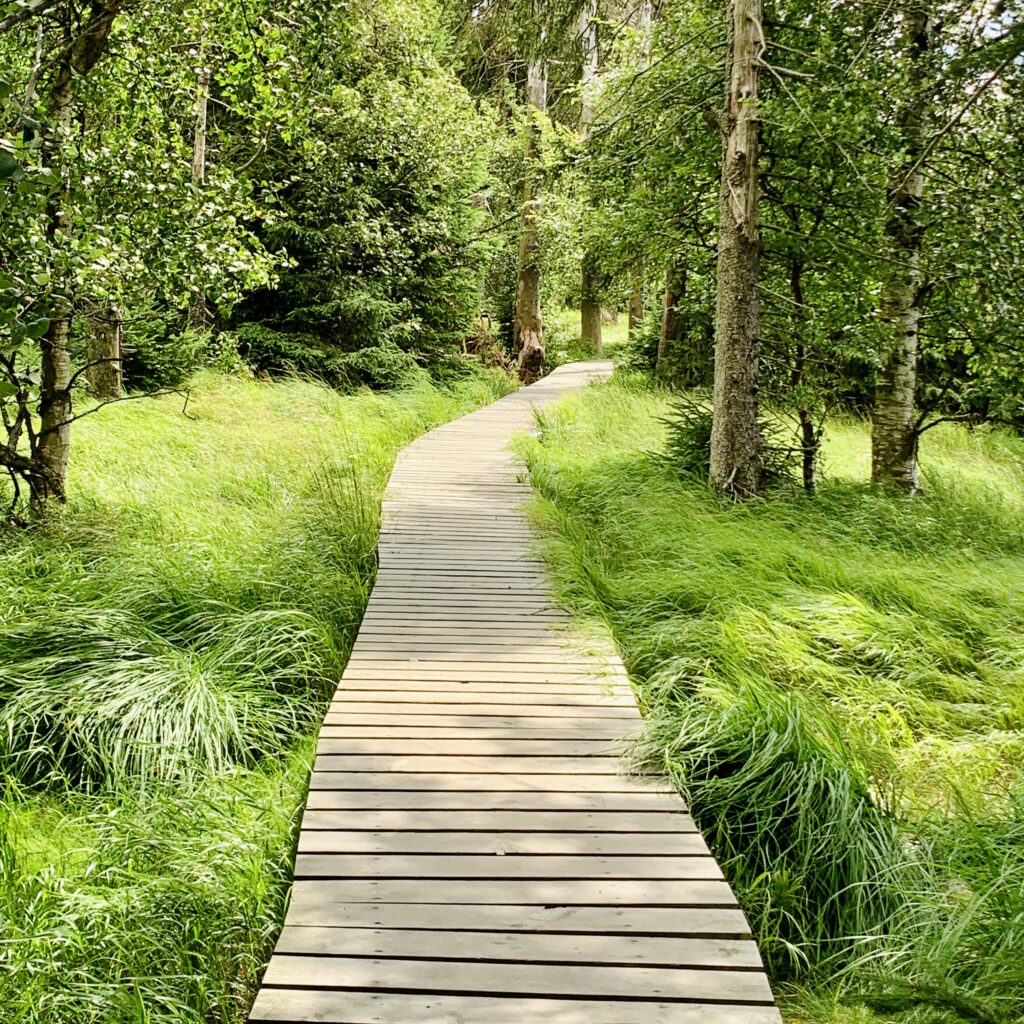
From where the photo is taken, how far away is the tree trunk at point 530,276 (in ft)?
61.6

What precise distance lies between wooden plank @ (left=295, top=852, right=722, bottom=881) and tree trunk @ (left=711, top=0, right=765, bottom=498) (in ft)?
17.2

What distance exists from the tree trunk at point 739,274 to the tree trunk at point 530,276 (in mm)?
11198

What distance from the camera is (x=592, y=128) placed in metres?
8.63

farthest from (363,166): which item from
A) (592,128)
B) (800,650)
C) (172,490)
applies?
(800,650)

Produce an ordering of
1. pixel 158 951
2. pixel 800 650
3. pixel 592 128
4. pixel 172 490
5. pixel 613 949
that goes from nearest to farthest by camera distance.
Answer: pixel 613 949
pixel 158 951
pixel 800 650
pixel 172 490
pixel 592 128

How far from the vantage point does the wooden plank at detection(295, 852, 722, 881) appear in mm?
2799

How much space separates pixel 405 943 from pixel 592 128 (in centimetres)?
820

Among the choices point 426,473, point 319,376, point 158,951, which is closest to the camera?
point 158,951

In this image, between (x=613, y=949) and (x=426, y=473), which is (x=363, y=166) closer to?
(x=426, y=473)

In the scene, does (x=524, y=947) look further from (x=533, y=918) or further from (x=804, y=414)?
(x=804, y=414)

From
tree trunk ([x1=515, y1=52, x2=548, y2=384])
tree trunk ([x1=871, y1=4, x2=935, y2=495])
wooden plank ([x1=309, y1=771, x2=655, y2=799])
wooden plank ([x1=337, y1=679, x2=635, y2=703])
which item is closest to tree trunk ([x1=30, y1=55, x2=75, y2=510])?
wooden plank ([x1=337, y1=679, x2=635, y2=703])

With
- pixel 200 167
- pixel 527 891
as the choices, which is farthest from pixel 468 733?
pixel 200 167

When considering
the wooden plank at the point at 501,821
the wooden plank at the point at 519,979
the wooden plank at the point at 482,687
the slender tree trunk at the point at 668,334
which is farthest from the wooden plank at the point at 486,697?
the slender tree trunk at the point at 668,334

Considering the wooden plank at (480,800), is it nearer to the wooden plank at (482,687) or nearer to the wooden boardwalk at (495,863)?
the wooden boardwalk at (495,863)
